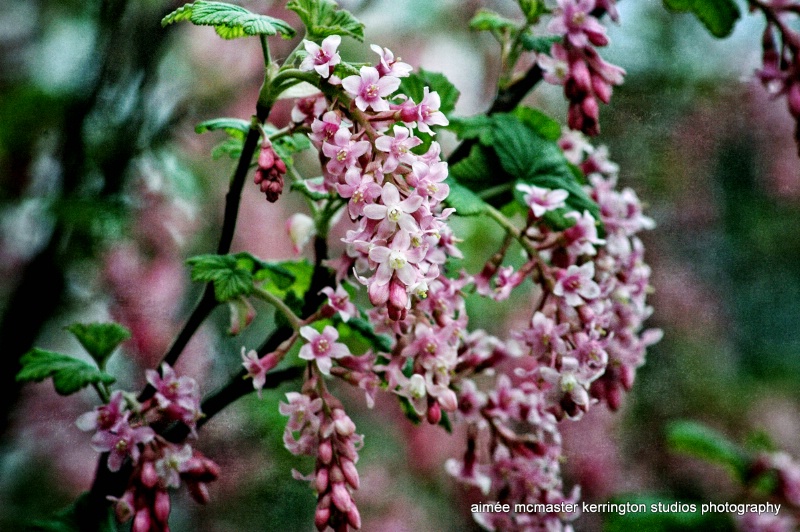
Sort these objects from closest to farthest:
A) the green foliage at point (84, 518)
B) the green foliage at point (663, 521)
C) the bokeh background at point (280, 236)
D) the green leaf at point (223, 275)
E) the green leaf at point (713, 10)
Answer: the green leaf at point (223, 275), the green foliage at point (84, 518), the green leaf at point (713, 10), the green foliage at point (663, 521), the bokeh background at point (280, 236)

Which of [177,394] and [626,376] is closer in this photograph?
[177,394]

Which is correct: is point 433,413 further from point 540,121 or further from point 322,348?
point 540,121

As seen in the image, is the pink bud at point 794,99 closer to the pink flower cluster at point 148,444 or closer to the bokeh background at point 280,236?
the bokeh background at point 280,236

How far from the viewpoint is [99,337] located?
0.89m

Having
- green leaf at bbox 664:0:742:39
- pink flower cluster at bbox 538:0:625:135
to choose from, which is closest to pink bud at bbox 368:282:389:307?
pink flower cluster at bbox 538:0:625:135

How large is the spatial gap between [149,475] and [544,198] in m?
0.51

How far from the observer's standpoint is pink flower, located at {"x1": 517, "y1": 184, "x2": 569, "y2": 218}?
0.81 meters

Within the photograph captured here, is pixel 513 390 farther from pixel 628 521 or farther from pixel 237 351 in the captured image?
pixel 237 351

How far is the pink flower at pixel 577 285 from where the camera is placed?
782mm

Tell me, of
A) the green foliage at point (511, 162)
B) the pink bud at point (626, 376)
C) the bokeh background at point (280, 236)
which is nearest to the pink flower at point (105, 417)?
the bokeh background at point (280, 236)

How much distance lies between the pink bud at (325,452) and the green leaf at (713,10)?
71 cm

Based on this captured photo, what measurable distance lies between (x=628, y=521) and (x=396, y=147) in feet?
2.92

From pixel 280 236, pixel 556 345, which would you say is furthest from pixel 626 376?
pixel 280 236

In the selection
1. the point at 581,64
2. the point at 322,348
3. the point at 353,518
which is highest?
the point at 581,64
